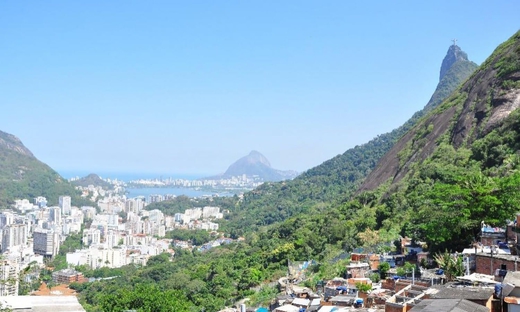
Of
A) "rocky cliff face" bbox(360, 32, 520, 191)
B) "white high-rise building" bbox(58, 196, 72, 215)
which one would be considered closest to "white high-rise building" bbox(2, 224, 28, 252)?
"white high-rise building" bbox(58, 196, 72, 215)

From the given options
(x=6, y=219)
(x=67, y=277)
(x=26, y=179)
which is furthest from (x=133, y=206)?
(x=67, y=277)

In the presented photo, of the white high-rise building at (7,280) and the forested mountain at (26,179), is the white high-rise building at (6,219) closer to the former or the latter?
the forested mountain at (26,179)

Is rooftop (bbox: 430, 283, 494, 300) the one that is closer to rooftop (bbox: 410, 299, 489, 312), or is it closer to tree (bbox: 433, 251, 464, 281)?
rooftop (bbox: 410, 299, 489, 312)

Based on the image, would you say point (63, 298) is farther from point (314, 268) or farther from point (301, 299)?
point (314, 268)

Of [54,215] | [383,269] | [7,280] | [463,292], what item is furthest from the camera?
[54,215]

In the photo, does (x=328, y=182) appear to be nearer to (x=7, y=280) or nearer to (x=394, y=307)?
(x=394, y=307)

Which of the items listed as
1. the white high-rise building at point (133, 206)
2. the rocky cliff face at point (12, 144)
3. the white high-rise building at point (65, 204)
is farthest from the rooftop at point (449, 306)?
the rocky cliff face at point (12, 144)

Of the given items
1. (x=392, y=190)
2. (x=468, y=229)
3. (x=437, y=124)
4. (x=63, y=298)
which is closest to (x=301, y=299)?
(x=468, y=229)
